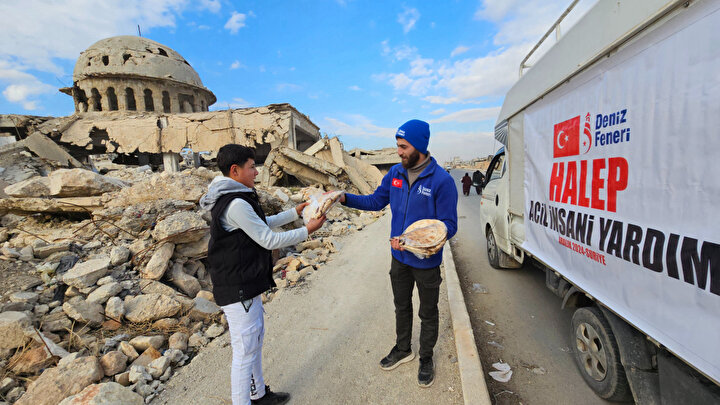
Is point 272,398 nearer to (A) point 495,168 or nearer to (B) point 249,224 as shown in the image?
(B) point 249,224

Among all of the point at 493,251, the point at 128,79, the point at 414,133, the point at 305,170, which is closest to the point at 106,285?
the point at 414,133

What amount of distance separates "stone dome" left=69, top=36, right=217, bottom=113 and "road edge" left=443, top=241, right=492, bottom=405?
72.0 feet

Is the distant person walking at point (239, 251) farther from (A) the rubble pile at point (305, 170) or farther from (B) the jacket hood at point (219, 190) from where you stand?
(A) the rubble pile at point (305, 170)

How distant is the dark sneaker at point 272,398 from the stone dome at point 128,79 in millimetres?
21682

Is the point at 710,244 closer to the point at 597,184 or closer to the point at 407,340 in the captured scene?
the point at 597,184

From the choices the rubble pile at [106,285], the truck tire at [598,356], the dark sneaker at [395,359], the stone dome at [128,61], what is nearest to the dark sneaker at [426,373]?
the dark sneaker at [395,359]

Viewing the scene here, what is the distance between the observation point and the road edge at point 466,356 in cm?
204

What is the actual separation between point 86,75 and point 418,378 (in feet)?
83.8

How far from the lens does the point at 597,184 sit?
191 cm

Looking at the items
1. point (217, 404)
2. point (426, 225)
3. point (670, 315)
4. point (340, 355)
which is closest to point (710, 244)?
point (670, 315)

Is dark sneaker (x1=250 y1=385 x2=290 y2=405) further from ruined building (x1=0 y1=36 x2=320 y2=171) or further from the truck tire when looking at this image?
ruined building (x1=0 y1=36 x2=320 y2=171)

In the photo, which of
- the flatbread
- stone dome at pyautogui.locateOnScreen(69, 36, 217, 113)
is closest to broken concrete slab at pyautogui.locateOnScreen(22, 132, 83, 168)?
stone dome at pyautogui.locateOnScreen(69, 36, 217, 113)

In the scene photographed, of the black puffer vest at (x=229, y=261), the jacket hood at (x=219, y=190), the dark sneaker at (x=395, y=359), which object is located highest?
the jacket hood at (x=219, y=190)

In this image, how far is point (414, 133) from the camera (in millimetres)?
2090
